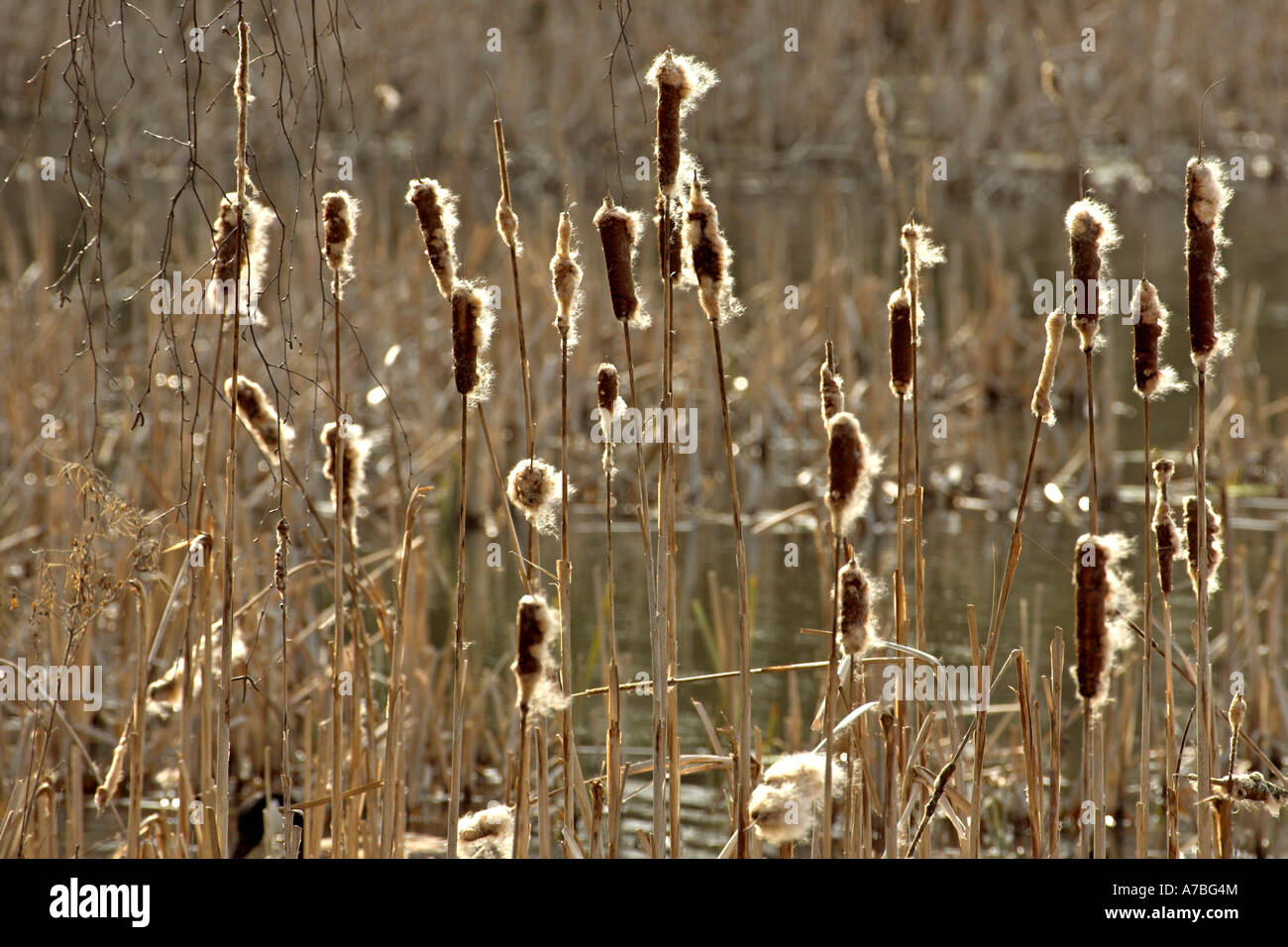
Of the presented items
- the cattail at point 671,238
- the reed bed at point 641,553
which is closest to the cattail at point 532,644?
the reed bed at point 641,553

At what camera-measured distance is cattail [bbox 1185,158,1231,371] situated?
1548 mm

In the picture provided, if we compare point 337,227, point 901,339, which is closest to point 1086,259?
point 901,339

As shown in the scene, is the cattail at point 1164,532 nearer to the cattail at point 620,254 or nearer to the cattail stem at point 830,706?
the cattail stem at point 830,706

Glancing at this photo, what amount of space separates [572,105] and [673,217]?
10370mm

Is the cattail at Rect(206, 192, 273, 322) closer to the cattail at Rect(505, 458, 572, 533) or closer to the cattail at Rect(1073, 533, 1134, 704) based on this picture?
the cattail at Rect(505, 458, 572, 533)

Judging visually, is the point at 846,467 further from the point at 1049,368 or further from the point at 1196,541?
the point at 1196,541

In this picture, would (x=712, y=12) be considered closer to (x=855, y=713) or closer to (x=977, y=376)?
(x=977, y=376)

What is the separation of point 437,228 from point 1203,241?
0.74 m

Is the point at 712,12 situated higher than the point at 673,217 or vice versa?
the point at 712,12

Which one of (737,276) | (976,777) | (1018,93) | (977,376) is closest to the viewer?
(976,777)

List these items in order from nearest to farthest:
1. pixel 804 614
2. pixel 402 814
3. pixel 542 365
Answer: pixel 402 814, pixel 804 614, pixel 542 365
